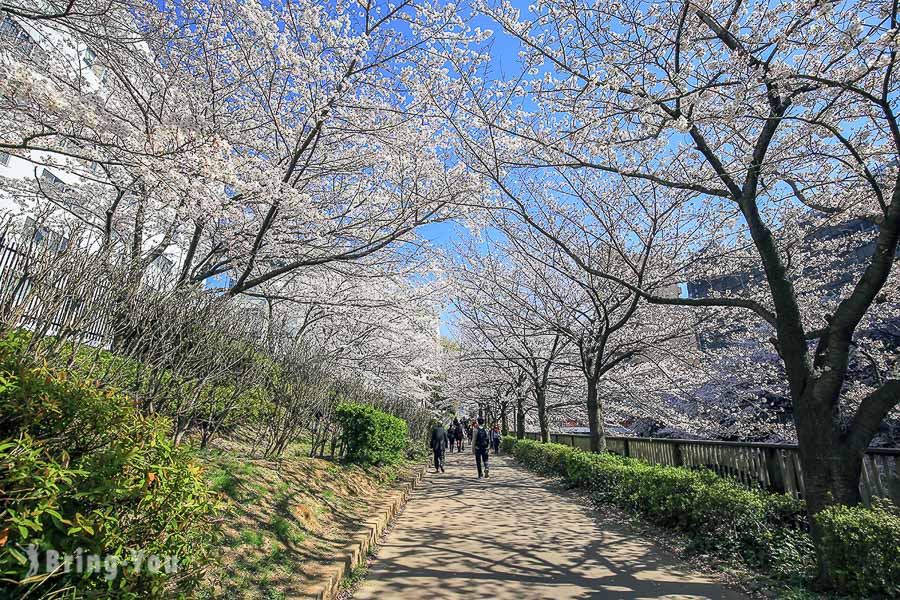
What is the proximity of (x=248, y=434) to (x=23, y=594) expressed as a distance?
8367mm

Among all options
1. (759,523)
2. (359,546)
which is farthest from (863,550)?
(359,546)

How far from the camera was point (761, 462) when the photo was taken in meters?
6.43

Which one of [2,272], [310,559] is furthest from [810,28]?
[2,272]

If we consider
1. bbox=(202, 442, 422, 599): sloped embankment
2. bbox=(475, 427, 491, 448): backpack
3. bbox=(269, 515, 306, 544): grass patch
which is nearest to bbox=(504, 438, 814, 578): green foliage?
bbox=(202, 442, 422, 599): sloped embankment

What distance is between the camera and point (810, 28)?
13.0ft

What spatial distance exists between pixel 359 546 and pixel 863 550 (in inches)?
185

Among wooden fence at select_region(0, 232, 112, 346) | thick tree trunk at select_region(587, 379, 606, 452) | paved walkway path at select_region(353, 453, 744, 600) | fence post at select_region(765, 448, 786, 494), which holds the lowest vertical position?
paved walkway path at select_region(353, 453, 744, 600)

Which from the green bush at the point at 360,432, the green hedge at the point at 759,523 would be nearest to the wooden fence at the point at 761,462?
the green hedge at the point at 759,523

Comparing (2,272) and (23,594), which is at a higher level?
(2,272)

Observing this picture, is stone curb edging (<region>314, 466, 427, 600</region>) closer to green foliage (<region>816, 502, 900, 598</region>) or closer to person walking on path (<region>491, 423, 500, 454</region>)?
green foliage (<region>816, 502, 900, 598</region>)

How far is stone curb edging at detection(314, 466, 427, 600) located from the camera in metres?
3.65

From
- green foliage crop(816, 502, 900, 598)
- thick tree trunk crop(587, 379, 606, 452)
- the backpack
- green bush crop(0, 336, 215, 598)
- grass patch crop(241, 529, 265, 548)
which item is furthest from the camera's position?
the backpack

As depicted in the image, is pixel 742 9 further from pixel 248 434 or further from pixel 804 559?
pixel 248 434

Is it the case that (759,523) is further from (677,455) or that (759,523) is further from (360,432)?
(360,432)
